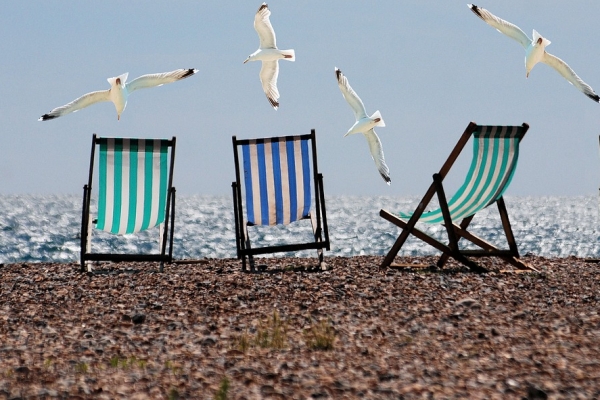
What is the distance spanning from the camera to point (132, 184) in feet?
23.4

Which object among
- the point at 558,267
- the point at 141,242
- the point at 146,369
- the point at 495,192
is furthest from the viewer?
the point at 141,242

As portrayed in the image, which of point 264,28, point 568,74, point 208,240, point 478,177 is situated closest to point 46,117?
point 264,28

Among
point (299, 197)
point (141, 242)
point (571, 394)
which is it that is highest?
point (141, 242)

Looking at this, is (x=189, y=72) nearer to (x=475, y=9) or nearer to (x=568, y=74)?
(x=475, y=9)

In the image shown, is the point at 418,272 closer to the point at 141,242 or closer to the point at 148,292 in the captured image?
the point at 148,292

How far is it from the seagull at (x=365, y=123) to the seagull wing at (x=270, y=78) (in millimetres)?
719

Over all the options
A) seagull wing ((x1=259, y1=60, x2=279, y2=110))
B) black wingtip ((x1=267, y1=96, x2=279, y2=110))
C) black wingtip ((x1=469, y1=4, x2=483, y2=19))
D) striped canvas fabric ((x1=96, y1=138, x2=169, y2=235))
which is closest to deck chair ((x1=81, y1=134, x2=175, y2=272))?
striped canvas fabric ((x1=96, y1=138, x2=169, y2=235))

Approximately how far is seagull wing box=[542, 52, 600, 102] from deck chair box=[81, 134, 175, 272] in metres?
4.12

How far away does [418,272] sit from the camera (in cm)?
691

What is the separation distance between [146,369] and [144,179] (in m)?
3.60

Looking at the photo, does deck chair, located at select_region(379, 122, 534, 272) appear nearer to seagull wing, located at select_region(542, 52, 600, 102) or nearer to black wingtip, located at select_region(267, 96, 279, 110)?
seagull wing, located at select_region(542, 52, 600, 102)

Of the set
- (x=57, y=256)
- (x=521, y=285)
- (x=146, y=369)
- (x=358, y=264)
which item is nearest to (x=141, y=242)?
(x=57, y=256)

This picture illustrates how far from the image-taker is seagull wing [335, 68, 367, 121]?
8.94 metres

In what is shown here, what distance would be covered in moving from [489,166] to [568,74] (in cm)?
273
